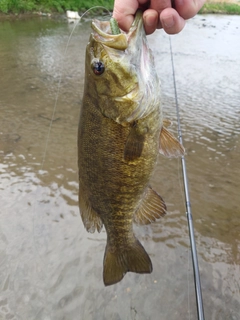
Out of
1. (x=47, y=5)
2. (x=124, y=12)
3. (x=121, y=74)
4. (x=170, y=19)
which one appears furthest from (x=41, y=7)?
(x=121, y=74)

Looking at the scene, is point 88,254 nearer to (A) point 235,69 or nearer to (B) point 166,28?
(B) point 166,28

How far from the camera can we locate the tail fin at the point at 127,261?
1.76 meters

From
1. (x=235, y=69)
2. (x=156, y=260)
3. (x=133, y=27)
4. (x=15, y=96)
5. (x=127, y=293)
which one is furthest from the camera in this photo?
(x=235, y=69)

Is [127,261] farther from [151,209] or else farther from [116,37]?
[116,37]

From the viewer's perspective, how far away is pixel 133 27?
4.45ft

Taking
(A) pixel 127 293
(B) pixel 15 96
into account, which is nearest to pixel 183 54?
(B) pixel 15 96

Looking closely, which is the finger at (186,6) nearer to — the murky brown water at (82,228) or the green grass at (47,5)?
the murky brown water at (82,228)

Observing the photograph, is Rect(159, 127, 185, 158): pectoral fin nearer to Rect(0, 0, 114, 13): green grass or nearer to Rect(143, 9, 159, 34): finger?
Rect(143, 9, 159, 34): finger

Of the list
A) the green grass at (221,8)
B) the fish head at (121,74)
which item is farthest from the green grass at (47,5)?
the fish head at (121,74)

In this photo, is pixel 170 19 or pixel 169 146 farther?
pixel 169 146

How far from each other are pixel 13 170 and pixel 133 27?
10.3ft

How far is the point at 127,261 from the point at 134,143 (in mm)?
750

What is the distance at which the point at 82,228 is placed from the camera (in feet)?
10.5

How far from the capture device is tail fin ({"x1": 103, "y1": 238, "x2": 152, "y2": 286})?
1761 mm
